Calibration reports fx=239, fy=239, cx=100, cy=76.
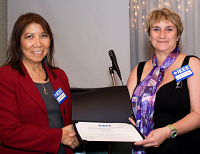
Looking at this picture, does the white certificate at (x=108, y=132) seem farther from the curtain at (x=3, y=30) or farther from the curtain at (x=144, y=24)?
the curtain at (x=3, y=30)

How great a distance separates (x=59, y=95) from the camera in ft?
6.00

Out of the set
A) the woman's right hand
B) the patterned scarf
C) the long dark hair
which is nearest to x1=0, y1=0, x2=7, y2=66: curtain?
the long dark hair

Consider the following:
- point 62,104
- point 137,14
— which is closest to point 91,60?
point 137,14

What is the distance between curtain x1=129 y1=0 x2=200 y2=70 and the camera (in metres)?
3.15

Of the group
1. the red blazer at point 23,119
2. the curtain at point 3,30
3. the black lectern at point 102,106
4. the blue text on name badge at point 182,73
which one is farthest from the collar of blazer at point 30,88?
the curtain at point 3,30

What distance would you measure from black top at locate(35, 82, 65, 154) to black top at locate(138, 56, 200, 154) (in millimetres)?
730

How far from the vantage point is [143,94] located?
186cm

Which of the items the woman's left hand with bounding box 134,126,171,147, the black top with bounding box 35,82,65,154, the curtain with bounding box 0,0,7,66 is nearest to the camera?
the woman's left hand with bounding box 134,126,171,147

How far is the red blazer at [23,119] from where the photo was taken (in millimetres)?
1595

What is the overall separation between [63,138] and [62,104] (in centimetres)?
27

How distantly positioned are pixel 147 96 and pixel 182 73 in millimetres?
311

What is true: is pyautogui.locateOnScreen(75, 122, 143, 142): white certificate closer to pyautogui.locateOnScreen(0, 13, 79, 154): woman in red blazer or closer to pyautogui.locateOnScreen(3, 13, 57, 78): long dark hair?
pyautogui.locateOnScreen(0, 13, 79, 154): woman in red blazer

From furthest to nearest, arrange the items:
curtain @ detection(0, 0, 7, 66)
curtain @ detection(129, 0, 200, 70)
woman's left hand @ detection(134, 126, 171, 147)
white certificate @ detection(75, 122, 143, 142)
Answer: curtain @ detection(0, 0, 7, 66) → curtain @ detection(129, 0, 200, 70) → woman's left hand @ detection(134, 126, 171, 147) → white certificate @ detection(75, 122, 143, 142)

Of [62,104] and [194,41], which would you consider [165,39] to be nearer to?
[62,104]
